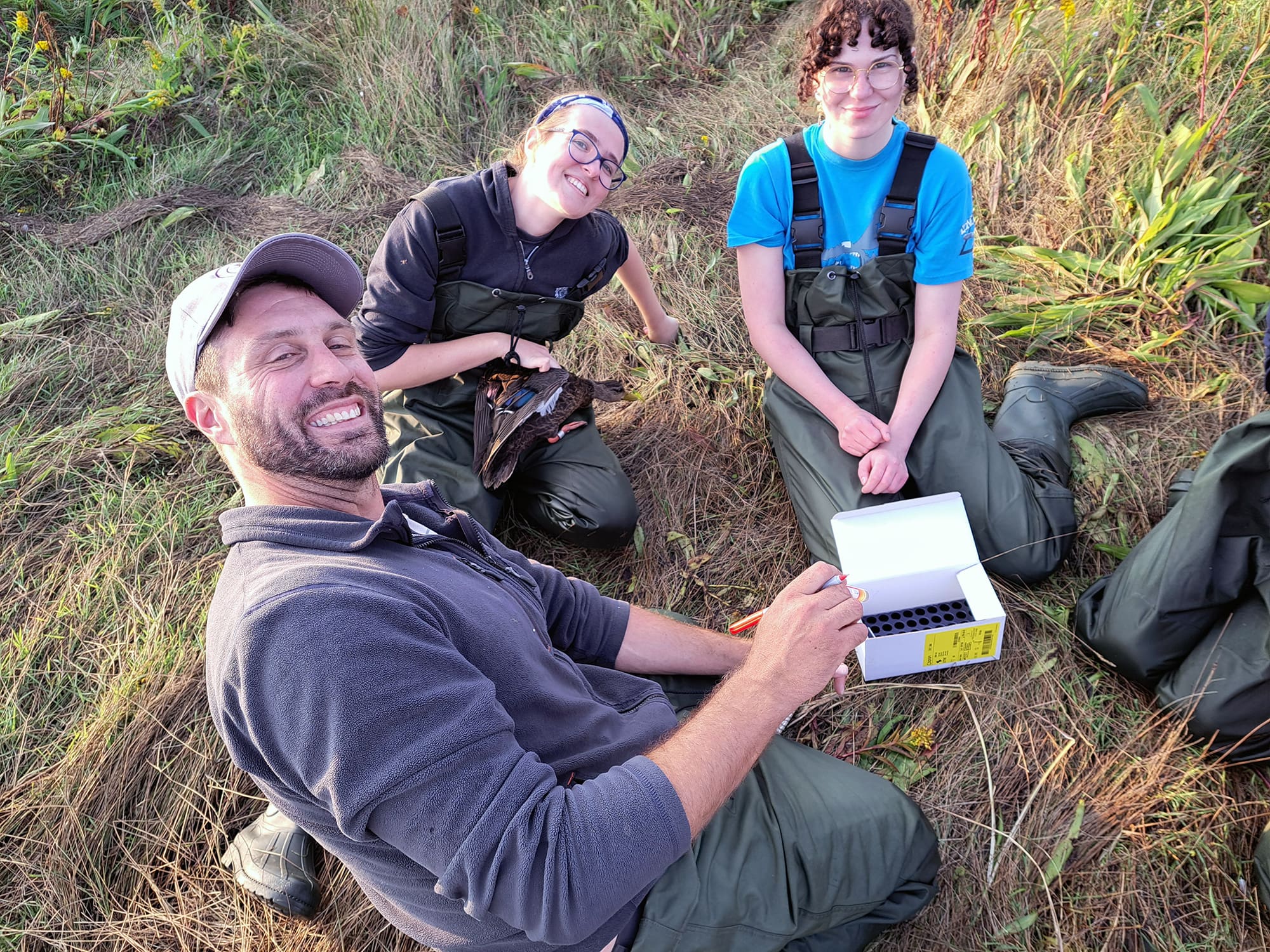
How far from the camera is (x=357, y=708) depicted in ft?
4.37

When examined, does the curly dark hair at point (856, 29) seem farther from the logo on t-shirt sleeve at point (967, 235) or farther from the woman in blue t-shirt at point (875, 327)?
the logo on t-shirt sleeve at point (967, 235)

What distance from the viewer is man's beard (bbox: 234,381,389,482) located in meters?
1.78

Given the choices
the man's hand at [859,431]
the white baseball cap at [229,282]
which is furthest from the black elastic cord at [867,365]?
the white baseball cap at [229,282]

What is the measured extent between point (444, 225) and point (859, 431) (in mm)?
1631

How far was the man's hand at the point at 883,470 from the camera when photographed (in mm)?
2957

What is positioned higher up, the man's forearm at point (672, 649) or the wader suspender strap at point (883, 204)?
the wader suspender strap at point (883, 204)

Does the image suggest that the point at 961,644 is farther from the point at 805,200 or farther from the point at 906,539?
the point at 805,200

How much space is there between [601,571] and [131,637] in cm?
173

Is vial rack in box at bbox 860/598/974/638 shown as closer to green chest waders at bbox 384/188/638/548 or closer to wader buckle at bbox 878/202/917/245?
green chest waders at bbox 384/188/638/548

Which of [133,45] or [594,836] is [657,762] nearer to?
[594,836]

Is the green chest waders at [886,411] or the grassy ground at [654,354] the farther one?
the green chest waders at [886,411]

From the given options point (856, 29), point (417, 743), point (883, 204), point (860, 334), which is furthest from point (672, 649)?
point (856, 29)

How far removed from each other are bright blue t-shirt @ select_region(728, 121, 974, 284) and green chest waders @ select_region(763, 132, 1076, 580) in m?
0.04

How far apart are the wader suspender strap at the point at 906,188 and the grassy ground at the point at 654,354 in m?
1.03
